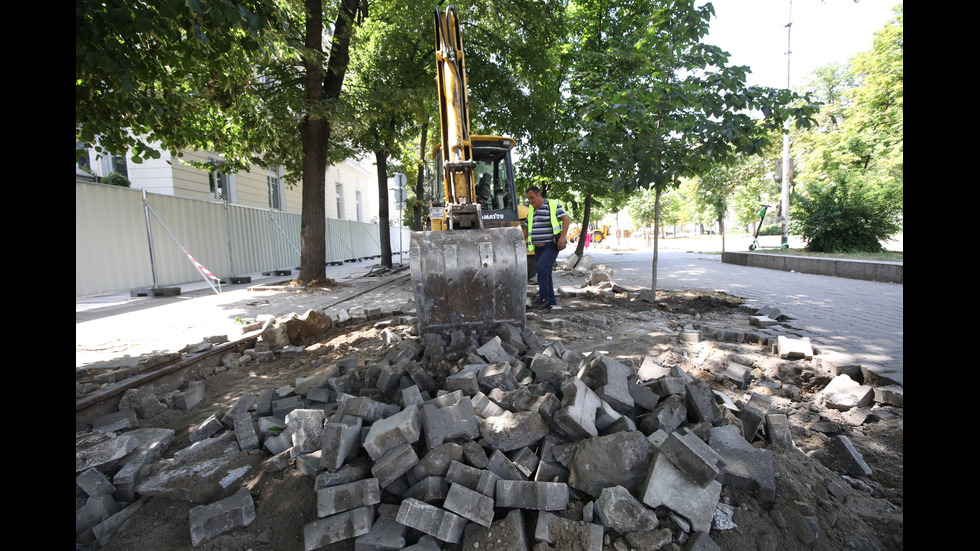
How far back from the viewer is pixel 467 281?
463 cm

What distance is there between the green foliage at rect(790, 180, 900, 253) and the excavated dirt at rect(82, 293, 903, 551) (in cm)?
1222

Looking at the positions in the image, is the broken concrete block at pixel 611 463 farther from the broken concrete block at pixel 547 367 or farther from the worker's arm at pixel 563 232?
the worker's arm at pixel 563 232

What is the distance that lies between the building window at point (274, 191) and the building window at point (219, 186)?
2.88 metres

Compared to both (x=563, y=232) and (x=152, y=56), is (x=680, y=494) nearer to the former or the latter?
(x=563, y=232)

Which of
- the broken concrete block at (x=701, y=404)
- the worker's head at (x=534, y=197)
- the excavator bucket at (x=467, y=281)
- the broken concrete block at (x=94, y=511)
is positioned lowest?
the broken concrete block at (x=94, y=511)

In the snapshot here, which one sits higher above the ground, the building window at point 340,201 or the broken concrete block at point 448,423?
the building window at point 340,201

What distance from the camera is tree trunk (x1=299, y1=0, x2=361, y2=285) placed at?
964 cm

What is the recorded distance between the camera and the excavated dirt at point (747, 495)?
204 centimetres

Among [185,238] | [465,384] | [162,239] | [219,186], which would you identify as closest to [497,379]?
[465,384]

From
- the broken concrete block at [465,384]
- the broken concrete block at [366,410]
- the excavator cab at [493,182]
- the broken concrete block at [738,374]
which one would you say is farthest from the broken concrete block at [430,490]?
the excavator cab at [493,182]

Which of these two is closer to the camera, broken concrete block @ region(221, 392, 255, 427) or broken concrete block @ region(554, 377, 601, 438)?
broken concrete block @ region(554, 377, 601, 438)

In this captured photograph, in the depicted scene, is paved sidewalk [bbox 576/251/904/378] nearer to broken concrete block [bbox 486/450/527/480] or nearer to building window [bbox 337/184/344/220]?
broken concrete block [bbox 486/450/527/480]

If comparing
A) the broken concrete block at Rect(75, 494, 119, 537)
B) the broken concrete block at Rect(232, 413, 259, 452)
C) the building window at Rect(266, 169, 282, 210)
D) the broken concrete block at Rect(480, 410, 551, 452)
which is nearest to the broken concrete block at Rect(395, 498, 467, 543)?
the broken concrete block at Rect(480, 410, 551, 452)

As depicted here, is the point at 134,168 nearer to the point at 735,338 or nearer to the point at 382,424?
the point at 382,424
